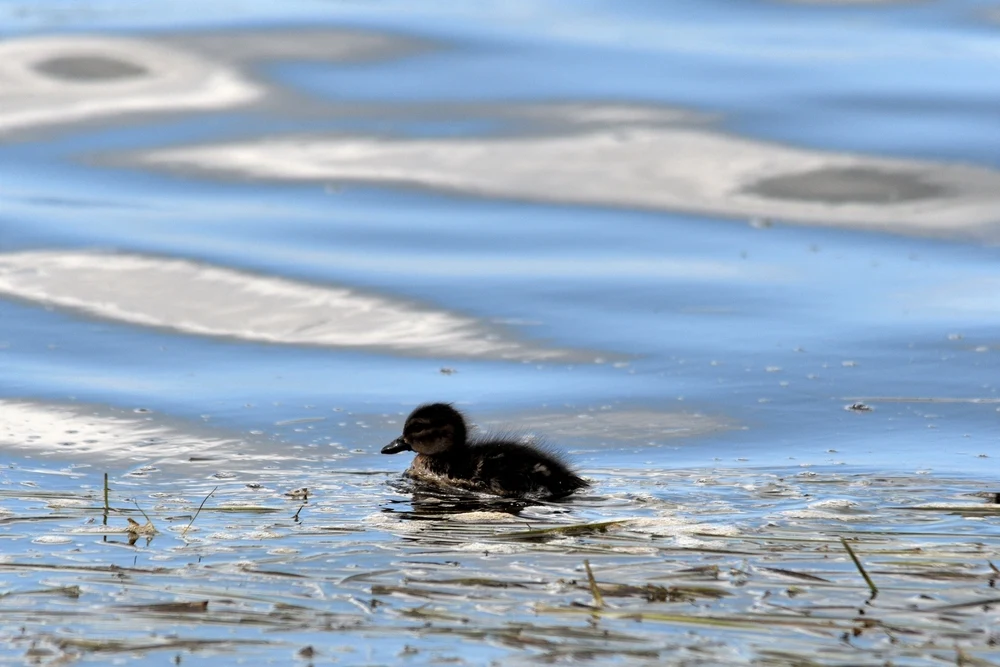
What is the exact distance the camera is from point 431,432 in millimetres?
6254

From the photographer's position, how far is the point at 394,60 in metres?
12.9

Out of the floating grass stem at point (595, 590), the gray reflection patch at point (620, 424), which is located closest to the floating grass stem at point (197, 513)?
the floating grass stem at point (595, 590)

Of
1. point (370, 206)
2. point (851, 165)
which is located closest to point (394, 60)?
point (370, 206)

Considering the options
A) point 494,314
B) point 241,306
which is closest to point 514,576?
point 494,314

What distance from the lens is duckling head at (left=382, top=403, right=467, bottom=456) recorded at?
622cm

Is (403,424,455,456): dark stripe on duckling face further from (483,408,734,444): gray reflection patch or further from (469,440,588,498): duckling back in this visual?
(483,408,734,444): gray reflection patch

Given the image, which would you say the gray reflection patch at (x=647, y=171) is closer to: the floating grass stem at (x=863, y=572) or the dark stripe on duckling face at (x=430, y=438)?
the dark stripe on duckling face at (x=430, y=438)

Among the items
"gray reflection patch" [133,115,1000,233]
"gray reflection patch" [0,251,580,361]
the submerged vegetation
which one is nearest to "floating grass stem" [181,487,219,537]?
the submerged vegetation

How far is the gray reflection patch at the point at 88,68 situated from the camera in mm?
12836

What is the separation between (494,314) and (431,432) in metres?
2.21

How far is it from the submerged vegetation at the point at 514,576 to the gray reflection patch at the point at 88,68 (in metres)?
7.83

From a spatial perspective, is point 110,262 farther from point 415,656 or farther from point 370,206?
point 415,656

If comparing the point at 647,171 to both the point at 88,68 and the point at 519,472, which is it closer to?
the point at 88,68

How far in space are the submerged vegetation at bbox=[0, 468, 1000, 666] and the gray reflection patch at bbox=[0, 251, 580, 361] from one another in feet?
8.53
